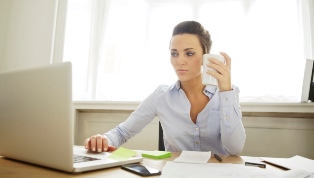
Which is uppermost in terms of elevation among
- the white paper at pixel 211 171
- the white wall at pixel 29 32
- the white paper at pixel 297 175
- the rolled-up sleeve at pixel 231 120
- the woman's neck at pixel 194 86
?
the white wall at pixel 29 32

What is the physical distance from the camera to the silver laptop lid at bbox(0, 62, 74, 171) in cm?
54

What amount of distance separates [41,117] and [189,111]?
769 millimetres

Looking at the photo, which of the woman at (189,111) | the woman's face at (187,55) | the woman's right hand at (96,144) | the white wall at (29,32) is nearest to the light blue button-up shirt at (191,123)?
the woman at (189,111)

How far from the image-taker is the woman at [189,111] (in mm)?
1074

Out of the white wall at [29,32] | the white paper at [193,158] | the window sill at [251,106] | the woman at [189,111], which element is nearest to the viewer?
the white paper at [193,158]

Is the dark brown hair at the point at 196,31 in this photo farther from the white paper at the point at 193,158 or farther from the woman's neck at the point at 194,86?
the white paper at the point at 193,158

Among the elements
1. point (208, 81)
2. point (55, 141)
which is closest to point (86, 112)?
point (208, 81)

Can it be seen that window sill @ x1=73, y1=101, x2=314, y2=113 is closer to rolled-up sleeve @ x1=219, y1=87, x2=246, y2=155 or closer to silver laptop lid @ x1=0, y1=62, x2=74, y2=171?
rolled-up sleeve @ x1=219, y1=87, x2=246, y2=155

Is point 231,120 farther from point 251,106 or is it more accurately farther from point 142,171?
point 251,106

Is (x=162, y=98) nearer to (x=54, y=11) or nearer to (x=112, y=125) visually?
(x=112, y=125)

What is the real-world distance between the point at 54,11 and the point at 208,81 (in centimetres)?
202

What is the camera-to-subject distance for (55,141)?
0.56 metres

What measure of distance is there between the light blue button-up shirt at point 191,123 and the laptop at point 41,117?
1.57ft

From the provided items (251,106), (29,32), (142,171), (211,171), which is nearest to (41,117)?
(142,171)
